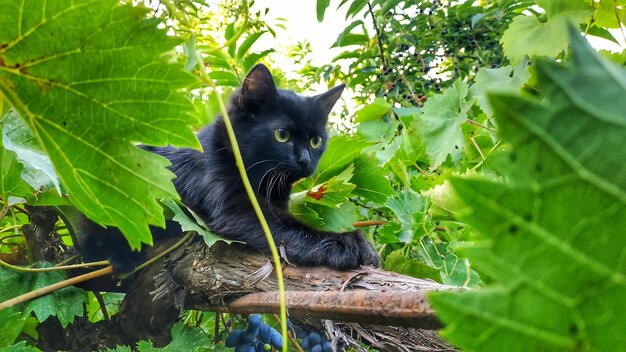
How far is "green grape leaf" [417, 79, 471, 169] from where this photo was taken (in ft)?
4.12

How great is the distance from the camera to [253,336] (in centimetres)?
106

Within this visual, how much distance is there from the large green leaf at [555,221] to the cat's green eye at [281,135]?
1379 mm

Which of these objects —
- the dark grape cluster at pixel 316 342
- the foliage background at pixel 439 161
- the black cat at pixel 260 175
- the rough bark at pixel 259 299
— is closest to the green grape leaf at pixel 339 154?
the foliage background at pixel 439 161

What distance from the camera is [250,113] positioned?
160cm

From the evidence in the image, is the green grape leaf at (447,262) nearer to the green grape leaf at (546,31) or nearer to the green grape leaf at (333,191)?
the green grape leaf at (333,191)

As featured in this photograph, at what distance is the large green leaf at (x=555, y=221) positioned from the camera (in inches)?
7.2

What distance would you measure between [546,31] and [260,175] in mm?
766

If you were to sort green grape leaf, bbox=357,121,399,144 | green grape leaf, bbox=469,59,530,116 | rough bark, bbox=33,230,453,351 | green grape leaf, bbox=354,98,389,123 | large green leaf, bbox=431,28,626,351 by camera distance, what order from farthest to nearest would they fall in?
green grape leaf, bbox=354,98,389,123 < green grape leaf, bbox=357,121,399,144 < green grape leaf, bbox=469,59,530,116 < rough bark, bbox=33,230,453,351 < large green leaf, bbox=431,28,626,351

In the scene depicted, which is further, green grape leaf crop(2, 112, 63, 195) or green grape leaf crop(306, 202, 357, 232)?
green grape leaf crop(306, 202, 357, 232)

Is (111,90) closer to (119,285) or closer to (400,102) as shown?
(119,285)

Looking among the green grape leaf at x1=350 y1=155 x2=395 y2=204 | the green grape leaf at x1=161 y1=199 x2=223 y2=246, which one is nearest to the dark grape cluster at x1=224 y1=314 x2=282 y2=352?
the green grape leaf at x1=161 y1=199 x2=223 y2=246

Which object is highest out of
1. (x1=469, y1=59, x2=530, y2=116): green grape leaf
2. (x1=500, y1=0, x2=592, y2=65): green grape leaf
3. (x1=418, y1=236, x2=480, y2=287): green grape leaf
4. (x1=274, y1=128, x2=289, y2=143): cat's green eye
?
(x1=500, y1=0, x2=592, y2=65): green grape leaf

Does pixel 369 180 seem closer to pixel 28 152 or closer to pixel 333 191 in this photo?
pixel 333 191

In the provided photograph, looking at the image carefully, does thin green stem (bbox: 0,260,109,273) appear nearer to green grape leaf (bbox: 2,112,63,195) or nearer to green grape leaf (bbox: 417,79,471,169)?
green grape leaf (bbox: 2,112,63,195)
